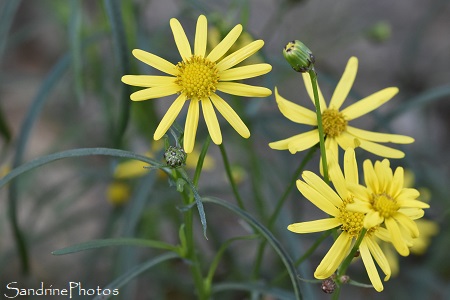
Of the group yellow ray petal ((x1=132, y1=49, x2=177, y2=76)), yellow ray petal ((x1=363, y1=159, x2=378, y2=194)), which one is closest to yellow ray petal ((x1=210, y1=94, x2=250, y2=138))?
yellow ray petal ((x1=132, y1=49, x2=177, y2=76))

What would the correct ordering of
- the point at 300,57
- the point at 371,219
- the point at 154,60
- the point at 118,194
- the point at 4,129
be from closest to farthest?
the point at 371,219, the point at 300,57, the point at 154,60, the point at 4,129, the point at 118,194

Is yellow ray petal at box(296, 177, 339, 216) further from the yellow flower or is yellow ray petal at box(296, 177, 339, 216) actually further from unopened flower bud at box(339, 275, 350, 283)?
the yellow flower

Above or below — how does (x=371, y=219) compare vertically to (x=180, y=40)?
below

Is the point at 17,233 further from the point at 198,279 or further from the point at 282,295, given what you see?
the point at 282,295

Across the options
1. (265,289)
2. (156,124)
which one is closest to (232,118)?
(265,289)

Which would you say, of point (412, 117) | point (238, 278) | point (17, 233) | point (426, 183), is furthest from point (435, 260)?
point (17, 233)

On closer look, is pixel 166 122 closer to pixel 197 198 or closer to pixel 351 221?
pixel 197 198
